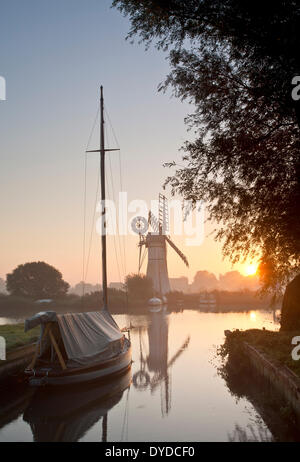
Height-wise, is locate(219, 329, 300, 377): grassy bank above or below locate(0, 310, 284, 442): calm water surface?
above

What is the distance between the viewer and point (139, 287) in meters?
87.8

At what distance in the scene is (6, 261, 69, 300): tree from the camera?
87312 millimetres

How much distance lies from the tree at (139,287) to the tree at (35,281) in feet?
45.5

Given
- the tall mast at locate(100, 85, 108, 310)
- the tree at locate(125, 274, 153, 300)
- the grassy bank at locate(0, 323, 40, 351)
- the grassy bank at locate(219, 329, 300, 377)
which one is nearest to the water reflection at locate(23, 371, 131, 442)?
the grassy bank at locate(0, 323, 40, 351)

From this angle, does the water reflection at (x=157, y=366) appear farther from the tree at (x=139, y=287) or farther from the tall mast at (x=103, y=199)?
the tree at (x=139, y=287)

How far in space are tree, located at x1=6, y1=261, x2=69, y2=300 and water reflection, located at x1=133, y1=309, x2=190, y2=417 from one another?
50.7m

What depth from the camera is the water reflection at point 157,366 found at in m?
18.1

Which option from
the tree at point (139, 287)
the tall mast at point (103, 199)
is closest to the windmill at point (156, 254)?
the tree at point (139, 287)

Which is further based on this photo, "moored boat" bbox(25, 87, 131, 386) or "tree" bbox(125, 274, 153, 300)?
"tree" bbox(125, 274, 153, 300)

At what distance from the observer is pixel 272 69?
1278cm

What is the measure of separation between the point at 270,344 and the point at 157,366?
24.9 feet

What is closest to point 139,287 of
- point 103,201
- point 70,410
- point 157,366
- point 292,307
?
point 103,201

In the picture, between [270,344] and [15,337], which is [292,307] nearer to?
[270,344]

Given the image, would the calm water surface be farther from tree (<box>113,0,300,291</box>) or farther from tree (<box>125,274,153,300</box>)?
Result: tree (<box>125,274,153,300</box>)
